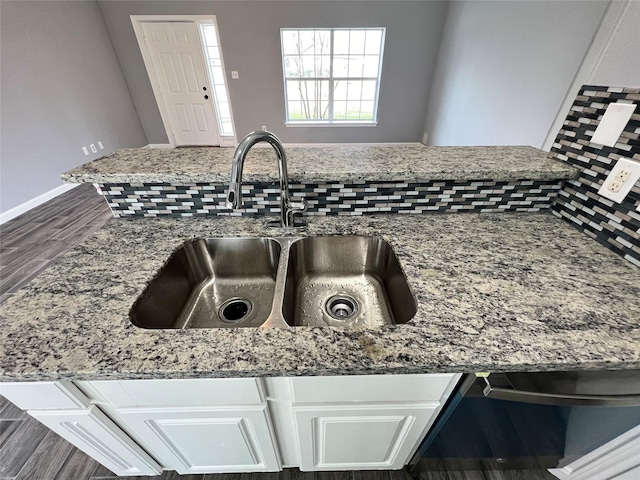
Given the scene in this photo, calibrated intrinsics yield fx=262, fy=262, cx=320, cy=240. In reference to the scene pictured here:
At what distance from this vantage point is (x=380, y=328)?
2.05 feet

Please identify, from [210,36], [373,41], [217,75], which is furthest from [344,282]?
[210,36]

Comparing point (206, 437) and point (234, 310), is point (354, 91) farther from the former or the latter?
point (206, 437)

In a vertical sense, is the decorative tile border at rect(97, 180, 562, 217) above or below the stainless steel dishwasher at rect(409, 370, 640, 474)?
above

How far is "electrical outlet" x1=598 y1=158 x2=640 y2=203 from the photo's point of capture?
2.52ft

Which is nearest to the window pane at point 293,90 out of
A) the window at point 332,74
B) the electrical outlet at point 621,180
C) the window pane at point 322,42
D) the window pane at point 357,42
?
the window at point 332,74

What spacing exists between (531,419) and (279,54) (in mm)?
4927

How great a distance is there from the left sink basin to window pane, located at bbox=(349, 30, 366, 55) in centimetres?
444

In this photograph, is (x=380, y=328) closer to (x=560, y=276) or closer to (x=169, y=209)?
(x=560, y=276)

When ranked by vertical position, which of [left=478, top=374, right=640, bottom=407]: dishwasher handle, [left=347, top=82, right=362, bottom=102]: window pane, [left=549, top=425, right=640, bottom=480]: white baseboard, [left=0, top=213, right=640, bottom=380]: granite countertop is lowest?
[left=549, top=425, right=640, bottom=480]: white baseboard

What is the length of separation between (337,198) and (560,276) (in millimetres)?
737

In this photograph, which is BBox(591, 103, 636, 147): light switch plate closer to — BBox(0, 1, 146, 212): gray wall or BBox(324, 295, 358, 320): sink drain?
BBox(324, 295, 358, 320): sink drain

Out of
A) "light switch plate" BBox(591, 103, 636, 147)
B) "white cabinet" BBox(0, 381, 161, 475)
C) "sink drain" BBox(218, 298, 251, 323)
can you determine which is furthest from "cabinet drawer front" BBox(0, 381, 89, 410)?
"light switch plate" BBox(591, 103, 636, 147)

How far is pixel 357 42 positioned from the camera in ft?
13.4

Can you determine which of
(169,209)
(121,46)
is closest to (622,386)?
(169,209)
